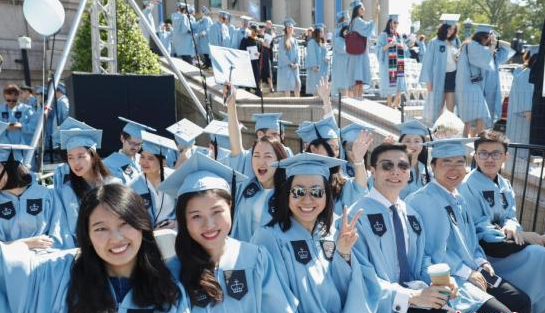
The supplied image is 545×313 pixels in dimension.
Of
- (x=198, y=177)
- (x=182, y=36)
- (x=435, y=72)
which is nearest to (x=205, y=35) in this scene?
(x=182, y=36)

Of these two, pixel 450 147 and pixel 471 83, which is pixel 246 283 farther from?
pixel 471 83

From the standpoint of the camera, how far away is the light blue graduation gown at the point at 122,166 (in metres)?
5.11

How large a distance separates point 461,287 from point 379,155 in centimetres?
110

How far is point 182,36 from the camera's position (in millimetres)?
14945

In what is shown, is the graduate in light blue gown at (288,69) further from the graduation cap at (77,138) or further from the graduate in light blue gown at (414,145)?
the graduation cap at (77,138)

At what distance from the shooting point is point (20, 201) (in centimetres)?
404

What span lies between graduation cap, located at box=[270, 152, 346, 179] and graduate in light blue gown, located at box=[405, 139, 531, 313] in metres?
1.07

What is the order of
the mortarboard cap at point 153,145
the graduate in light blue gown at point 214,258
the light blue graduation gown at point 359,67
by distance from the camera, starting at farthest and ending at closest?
the light blue graduation gown at point 359,67 → the mortarboard cap at point 153,145 → the graduate in light blue gown at point 214,258

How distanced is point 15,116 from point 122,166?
15.4 feet

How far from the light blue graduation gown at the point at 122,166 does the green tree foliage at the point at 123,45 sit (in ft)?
15.6

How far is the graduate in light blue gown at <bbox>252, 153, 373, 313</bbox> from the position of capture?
2.81 m

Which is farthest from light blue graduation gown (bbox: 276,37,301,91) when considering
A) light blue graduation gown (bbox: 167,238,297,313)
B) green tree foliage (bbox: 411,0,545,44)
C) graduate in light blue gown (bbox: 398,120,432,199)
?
green tree foliage (bbox: 411,0,545,44)

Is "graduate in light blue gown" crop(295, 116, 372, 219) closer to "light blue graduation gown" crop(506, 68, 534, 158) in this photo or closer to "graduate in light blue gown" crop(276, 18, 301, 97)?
"light blue graduation gown" crop(506, 68, 534, 158)

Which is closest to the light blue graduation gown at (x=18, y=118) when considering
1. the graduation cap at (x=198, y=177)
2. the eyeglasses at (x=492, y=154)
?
the graduation cap at (x=198, y=177)
